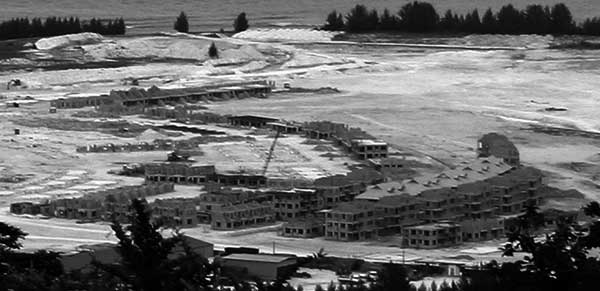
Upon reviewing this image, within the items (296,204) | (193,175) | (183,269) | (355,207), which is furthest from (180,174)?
(183,269)

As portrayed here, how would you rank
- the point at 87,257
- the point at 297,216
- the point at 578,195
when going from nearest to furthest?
the point at 87,257
the point at 297,216
the point at 578,195

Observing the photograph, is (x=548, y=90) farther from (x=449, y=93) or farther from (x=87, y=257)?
(x=87, y=257)

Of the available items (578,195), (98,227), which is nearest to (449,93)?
(578,195)

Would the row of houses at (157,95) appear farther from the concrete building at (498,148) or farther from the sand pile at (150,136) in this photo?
the concrete building at (498,148)

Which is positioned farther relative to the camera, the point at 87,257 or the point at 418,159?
the point at 418,159

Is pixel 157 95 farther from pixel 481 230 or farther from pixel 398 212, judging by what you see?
pixel 481 230

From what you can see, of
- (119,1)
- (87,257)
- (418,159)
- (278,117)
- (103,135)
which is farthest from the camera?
(119,1)

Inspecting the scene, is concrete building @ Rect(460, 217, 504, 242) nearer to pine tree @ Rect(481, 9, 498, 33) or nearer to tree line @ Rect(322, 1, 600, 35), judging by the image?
tree line @ Rect(322, 1, 600, 35)
